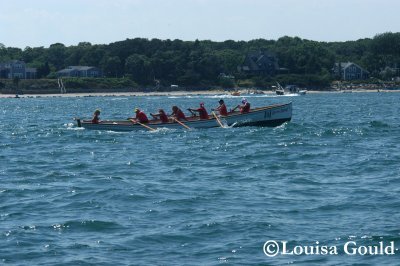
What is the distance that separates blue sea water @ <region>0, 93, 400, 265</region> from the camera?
17094 millimetres

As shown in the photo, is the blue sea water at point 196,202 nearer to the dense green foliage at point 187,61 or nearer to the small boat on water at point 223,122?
the small boat on water at point 223,122

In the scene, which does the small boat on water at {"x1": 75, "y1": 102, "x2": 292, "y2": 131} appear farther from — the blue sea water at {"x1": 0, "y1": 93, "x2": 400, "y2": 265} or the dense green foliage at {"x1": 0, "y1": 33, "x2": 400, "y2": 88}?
the dense green foliage at {"x1": 0, "y1": 33, "x2": 400, "y2": 88}

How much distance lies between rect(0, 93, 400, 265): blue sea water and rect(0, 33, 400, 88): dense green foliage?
135 m

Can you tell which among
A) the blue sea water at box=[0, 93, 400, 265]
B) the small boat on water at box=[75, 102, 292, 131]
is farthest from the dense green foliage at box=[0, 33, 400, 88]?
the blue sea water at box=[0, 93, 400, 265]

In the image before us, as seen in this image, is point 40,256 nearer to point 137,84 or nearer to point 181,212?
point 181,212

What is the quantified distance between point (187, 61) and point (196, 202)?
15318 cm

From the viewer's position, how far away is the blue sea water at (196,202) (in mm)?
17094

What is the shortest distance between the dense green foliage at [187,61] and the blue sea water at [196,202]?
13496 cm

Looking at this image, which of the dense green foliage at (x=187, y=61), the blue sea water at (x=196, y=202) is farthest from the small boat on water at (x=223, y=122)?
the dense green foliage at (x=187, y=61)

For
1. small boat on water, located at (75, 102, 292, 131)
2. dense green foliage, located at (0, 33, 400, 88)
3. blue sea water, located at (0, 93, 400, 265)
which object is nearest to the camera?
blue sea water, located at (0, 93, 400, 265)

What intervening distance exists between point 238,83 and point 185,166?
148 metres

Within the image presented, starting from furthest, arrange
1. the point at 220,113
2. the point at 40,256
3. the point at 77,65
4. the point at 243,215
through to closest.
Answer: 1. the point at 77,65
2. the point at 220,113
3. the point at 243,215
4. the point at 40,256

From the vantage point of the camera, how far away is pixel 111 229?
18.7m

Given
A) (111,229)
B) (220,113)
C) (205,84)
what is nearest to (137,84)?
(205,84)
